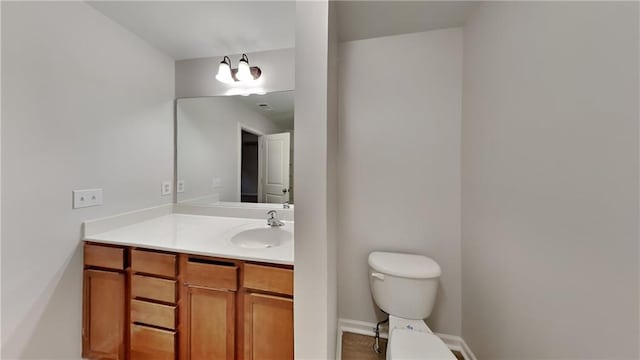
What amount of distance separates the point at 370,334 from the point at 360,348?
149 millimetres

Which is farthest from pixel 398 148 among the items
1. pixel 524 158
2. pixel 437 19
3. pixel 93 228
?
pixel 93 228

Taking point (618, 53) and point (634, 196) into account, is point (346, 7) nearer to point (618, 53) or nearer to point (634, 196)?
point (618, 53)

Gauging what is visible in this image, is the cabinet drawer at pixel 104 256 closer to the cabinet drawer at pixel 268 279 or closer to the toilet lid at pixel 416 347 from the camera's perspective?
the cabinet drawer at pixel 268 279

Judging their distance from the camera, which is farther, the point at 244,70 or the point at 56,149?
the point at 244,70

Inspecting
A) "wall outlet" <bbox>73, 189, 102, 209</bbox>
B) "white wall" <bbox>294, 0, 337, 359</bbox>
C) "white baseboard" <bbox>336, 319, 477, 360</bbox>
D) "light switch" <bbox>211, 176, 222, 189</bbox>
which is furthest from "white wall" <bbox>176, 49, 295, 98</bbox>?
"white baseboard" <bbox>336, 319, 477, 360</bbox>

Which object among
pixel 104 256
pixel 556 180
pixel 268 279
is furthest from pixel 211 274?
pixel 556 180

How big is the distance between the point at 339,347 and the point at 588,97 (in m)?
1.84

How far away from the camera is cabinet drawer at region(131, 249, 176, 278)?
126 cm

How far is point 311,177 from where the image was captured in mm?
977

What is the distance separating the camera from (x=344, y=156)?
5.69 feet

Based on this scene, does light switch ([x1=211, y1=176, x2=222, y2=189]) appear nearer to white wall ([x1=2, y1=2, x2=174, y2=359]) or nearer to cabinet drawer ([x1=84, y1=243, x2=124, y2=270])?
white wall ([x1=2, y1=2, x2=174, y2=359])

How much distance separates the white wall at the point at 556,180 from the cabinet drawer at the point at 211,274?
4.56 feet

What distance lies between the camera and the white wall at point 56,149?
1.10 metres

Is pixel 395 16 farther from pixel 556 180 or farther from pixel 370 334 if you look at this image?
pixel 370 334
